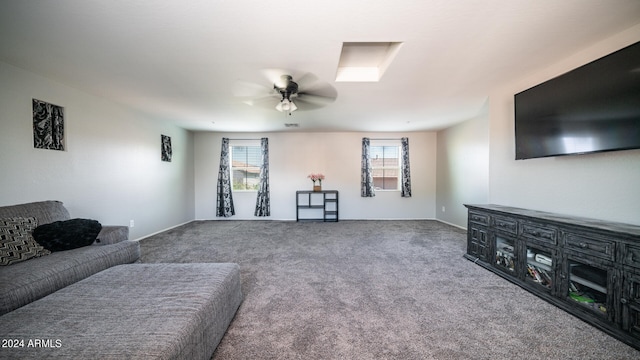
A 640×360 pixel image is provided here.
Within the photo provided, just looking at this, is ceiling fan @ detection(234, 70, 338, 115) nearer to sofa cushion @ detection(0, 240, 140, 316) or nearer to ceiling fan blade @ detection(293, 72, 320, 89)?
ceiling fan blade @ detection(293, 72, 320, 89)

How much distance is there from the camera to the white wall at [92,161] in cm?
235

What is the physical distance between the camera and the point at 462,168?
4.80m

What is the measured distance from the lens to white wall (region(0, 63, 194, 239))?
2354mm

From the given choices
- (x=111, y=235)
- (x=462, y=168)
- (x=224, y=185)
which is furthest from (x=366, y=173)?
(x=111, y=235)

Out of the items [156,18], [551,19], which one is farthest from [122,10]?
[551,19]

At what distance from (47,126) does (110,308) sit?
9.41 ft

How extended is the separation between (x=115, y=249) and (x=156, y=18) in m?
2.13

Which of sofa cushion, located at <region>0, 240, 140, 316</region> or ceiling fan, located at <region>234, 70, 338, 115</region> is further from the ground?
ceiling fan, located at <region>234, 70, 338, 115</region>

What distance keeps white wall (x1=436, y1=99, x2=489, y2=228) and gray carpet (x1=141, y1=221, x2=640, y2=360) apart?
4.55 feet

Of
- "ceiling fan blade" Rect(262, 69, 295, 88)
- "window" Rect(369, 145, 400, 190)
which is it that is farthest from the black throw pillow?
"window" Rect(369, 145, 400, 190)

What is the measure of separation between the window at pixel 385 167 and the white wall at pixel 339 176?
0.27 meters

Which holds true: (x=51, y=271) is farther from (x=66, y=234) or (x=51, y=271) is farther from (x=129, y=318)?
(x=129, y=318)

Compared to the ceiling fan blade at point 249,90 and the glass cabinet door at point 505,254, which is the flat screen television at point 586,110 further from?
the ceiling fan blade at point 249,90

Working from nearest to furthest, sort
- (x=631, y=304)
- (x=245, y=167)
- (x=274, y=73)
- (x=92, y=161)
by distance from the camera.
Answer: (x=631, y=304)
(x=274, y=73)
(x=92, y=161)
(x=245, y=167)
